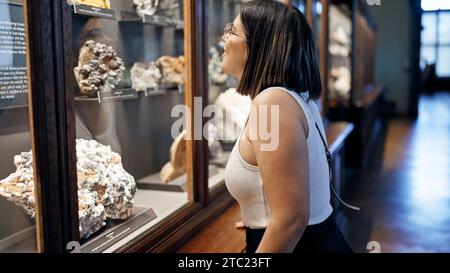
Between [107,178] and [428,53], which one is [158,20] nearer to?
[107,178]

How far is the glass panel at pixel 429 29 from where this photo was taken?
492 inches

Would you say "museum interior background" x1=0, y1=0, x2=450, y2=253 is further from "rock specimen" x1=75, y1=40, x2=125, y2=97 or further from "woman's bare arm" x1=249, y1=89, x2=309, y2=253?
"woman's bare arm" x1=249, y1=89, x2=309, y2=253

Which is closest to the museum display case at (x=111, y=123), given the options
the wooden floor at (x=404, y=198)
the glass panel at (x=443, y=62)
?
the wooden floor at (x=404, y=198)

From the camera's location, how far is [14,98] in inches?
46.3

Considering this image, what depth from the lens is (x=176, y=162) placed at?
2.35 m

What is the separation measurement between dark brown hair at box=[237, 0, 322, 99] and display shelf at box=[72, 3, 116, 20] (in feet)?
1.58

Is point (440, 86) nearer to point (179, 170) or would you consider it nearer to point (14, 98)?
point (179, 170)

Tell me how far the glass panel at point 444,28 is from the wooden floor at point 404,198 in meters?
5.04

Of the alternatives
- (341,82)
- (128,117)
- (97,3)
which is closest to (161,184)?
(128,117)

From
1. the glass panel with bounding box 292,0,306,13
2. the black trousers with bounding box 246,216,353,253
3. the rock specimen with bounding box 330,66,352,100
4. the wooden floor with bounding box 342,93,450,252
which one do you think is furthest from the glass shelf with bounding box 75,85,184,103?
the rock specimen with bounding box 330,66,352,100

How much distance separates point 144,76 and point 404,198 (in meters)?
3.23

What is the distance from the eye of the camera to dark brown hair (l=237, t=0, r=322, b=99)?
1155 mm
